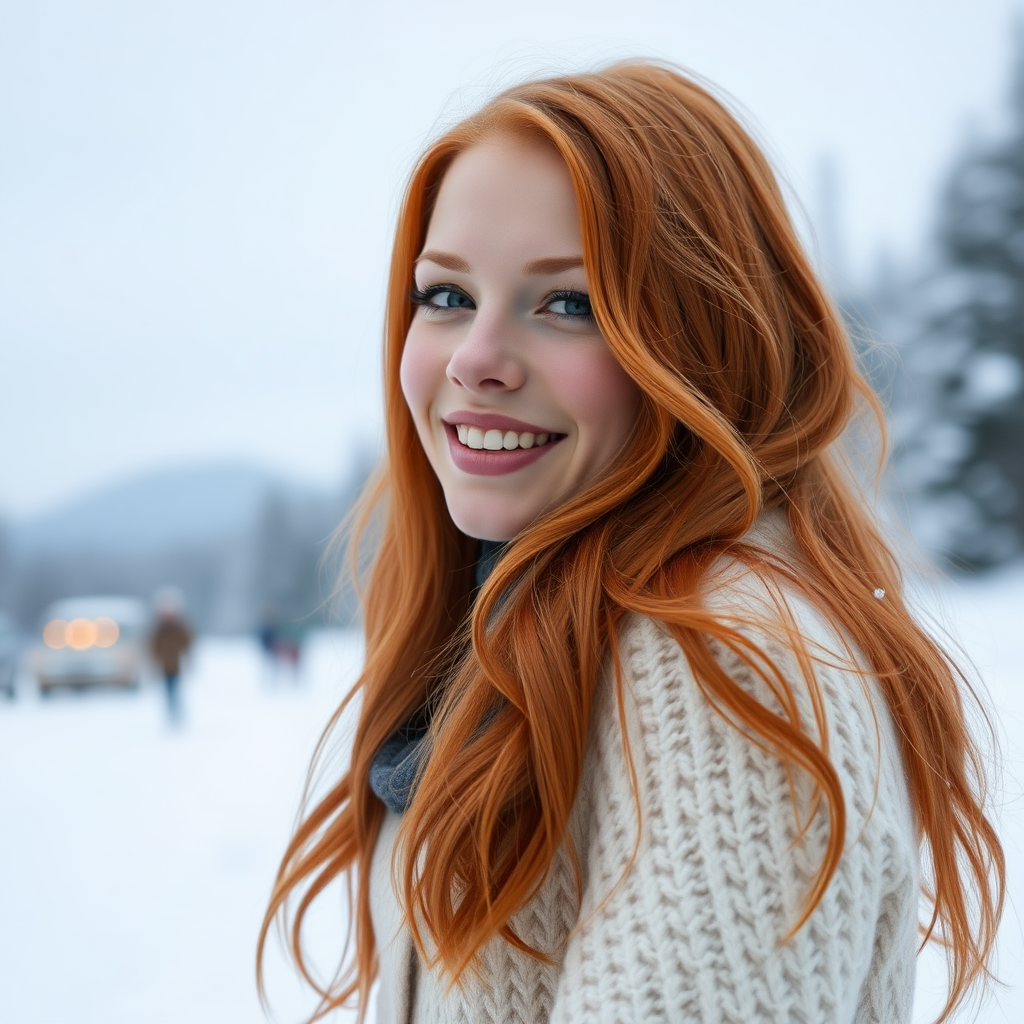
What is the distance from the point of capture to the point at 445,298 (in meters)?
1.25

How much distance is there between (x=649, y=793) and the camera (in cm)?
84

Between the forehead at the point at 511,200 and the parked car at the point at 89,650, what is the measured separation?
7.36 meters

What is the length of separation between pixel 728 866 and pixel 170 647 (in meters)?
6.41

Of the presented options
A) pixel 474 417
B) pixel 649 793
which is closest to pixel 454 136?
pixel 474 417

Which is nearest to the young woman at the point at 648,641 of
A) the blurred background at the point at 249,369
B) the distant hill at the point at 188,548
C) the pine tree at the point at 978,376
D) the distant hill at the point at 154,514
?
the blurred background at the point at 249,369

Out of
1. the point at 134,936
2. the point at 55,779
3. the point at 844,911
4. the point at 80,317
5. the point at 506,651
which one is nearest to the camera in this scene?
the point at 844,911

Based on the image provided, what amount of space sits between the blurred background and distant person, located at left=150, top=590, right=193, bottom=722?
0.11 ft

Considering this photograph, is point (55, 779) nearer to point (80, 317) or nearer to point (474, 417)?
point (474, 417)

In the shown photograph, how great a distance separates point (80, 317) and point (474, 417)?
15.9 m

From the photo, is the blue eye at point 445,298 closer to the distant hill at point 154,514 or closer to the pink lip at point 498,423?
the pink lip at point 498,423

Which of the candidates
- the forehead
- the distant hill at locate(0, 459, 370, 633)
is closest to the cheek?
the forehead

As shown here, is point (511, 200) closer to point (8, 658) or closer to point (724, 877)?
point (724, 877)

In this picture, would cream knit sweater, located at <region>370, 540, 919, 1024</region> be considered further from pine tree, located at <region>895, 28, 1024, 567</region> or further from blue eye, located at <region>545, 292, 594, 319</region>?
pine tree, located at <region>895, 28, 1024, 567</region>

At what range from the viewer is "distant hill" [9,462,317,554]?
13.3 meters
